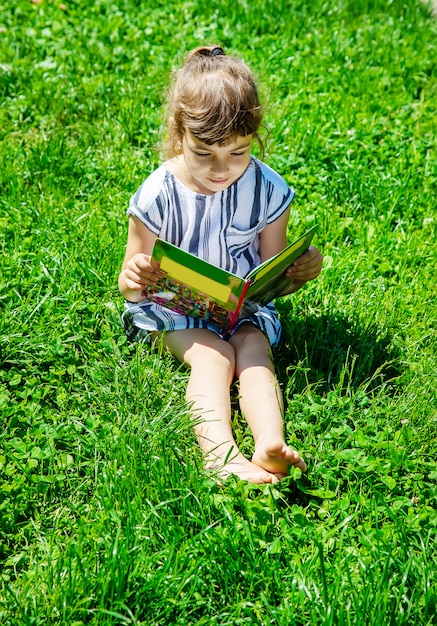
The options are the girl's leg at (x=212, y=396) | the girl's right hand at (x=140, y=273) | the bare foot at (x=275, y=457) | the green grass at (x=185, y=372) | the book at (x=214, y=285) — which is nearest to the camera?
the green grass at (x=185, y=372)

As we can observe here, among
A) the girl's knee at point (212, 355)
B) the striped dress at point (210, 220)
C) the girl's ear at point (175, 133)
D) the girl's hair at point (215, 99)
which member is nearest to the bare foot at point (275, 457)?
the girl's knee at point (212, 355)

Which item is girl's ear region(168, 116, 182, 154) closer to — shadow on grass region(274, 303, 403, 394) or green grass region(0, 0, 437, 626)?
green grass region(0, 0, 437, 626)

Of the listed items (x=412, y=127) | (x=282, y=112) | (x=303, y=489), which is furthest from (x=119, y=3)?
(x=303, y=489)

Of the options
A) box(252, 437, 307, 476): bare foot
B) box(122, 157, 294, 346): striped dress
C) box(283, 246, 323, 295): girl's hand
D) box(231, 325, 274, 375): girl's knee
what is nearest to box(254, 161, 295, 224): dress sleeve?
box(122, 157, 294, 346): striped dress

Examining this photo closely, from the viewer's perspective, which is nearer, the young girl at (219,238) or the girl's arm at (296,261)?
the young girl at (219,238)

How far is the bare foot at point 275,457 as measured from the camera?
8.86 ft

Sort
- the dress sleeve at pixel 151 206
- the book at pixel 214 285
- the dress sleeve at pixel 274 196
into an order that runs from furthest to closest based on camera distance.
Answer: the dress sleeve at pixel 274 196 → the dress sleeve at pixel 151 206 → the book at pixel 214 285

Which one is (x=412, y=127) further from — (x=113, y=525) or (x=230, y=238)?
(x=113, y=525)

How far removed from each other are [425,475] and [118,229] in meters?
1.80

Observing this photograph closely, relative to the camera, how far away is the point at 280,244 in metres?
3.41

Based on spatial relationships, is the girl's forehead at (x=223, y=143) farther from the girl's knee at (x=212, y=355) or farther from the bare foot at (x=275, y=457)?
the bare foot at (x=275, y=457)

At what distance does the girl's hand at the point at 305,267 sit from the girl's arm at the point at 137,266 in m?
0.51

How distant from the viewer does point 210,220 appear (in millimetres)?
3275

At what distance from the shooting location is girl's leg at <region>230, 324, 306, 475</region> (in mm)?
2746
